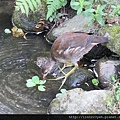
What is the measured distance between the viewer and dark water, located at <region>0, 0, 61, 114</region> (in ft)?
15.3

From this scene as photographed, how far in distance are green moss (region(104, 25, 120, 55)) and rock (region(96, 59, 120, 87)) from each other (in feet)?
0.62

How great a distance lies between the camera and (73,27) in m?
5.86

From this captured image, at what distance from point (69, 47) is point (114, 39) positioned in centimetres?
74

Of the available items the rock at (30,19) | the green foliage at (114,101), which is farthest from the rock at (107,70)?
the rock at (30,19)

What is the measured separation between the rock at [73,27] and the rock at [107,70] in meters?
0.69

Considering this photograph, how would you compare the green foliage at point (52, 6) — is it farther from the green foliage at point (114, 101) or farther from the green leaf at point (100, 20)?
the green foliage at point (114, 101)

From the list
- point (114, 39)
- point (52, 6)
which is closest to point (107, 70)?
point (114, 39)

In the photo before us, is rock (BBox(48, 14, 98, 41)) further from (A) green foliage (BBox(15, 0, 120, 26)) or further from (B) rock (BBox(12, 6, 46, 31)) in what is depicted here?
(B) rock (BBox(12, 6, 46, 31))

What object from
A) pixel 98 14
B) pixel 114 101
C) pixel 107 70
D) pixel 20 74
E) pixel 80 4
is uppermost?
pixel 80 4

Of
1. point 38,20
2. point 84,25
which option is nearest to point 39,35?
point 38,20

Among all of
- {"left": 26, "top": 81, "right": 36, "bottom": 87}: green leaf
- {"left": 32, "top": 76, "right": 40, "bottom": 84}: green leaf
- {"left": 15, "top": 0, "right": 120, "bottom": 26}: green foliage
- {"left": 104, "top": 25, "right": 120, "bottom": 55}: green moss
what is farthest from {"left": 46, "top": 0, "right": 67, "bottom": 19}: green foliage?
{"left": 26, "top": 81, "right": 36, "bottom": 87}: green leaf

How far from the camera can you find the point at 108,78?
4977 millimetres

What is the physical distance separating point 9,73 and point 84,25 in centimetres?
146

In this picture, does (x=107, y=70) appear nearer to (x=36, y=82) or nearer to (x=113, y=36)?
(x=113, y=36)
